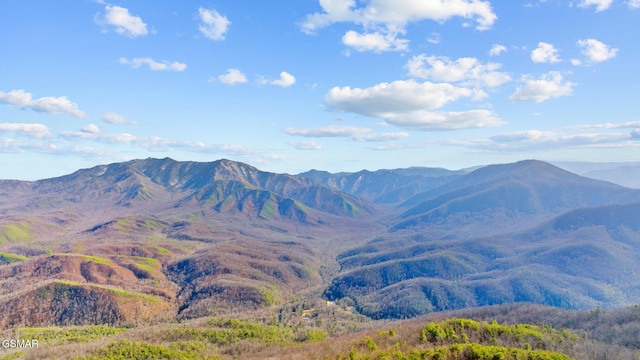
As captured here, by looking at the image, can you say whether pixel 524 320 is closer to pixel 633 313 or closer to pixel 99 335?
pixel 633 313

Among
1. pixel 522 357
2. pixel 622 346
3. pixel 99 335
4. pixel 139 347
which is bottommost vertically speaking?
pixel 99 335

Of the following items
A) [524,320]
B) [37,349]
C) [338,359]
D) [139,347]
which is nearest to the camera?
[338,359]

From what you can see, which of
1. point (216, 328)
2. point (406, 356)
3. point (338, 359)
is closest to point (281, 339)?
point (216, 328)

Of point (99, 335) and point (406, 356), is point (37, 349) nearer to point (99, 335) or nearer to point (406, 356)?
point (99, 335)

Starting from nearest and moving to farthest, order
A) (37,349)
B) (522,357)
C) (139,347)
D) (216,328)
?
(522,357), (139,347), (37,349), (216,328)

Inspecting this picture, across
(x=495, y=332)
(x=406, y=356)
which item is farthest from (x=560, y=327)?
(x=406, y=356)

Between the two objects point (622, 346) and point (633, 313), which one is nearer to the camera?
point (622, 346)

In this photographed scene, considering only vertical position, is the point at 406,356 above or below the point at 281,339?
above
